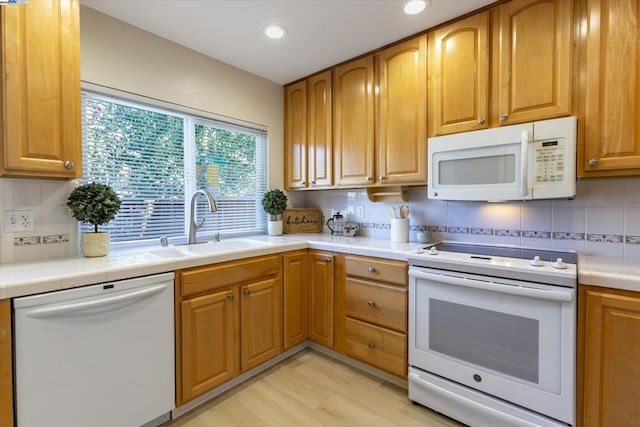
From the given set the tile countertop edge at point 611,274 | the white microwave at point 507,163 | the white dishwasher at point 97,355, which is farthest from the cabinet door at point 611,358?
the white dishwasher at point 97,355

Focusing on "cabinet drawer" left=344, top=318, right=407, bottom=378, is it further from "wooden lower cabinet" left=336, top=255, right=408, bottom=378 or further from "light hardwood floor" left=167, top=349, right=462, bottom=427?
"light hardwood floor" left=167, top=349, right=462, bottom=427

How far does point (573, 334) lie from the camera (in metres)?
1.38

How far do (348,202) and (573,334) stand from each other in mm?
1922

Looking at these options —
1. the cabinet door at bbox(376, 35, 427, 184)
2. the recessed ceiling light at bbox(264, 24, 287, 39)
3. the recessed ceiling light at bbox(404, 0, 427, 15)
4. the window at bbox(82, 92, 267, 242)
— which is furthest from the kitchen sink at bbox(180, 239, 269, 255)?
the recessed ceiling light at bbox(404, 0, 427, 15)

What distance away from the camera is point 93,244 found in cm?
174

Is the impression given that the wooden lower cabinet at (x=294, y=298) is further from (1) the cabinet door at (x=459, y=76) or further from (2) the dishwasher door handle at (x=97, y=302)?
(1) the cabinet door at (x=459, y=76)

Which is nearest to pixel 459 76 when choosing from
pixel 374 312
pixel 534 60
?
pixel 534 60

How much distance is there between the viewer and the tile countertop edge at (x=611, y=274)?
1281 millimetres

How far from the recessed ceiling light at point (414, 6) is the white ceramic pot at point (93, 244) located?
226 cm

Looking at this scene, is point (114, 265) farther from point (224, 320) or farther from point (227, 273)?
point (224, 320)

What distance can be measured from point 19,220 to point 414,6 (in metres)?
2.56

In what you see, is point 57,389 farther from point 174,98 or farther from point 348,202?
point 348,202

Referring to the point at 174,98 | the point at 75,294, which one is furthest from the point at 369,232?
the point at 75,294

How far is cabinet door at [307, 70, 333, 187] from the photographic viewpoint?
106 inches
